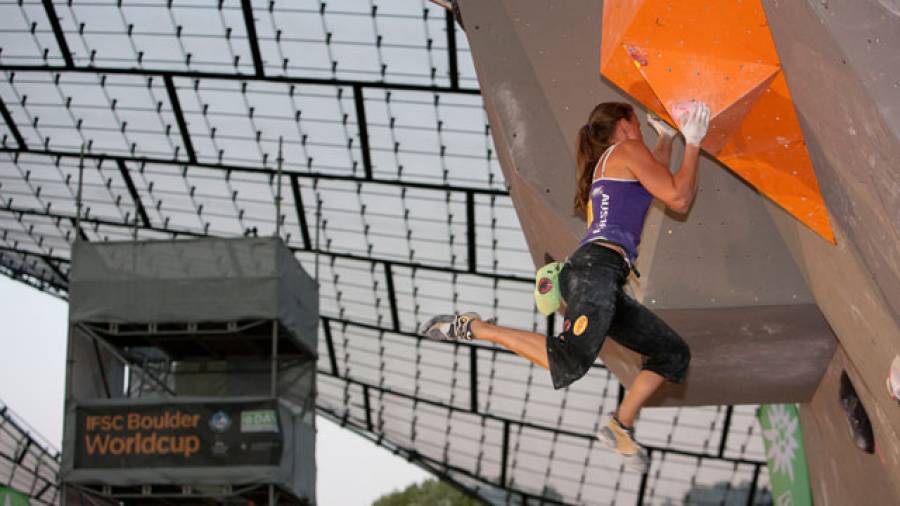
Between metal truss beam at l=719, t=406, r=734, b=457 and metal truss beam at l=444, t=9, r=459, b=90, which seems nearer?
metal truss beam at l=444, t=9, r=459, b=90

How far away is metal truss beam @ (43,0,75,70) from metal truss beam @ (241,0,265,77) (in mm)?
4910

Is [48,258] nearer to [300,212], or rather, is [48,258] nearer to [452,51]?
[300,212]

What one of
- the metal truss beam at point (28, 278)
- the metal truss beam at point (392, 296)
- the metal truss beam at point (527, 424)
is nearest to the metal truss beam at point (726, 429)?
the metal truss beam at point (527, 424)

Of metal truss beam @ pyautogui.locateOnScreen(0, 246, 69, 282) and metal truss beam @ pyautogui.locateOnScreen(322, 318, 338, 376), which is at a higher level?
metal truss beam @ pyautogui.locateOnScreen(0, 246, 69, 282)

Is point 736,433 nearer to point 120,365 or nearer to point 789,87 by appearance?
point 120,365

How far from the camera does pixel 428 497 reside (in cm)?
6419

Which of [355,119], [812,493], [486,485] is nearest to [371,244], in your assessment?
[355,119]

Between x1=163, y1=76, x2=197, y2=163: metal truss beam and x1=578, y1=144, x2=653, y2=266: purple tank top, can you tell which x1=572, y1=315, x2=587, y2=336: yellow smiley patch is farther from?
x1=163, y1=76, x2=197, y2=163: metal truss beam

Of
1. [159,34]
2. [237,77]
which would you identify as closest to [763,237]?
[237,77]

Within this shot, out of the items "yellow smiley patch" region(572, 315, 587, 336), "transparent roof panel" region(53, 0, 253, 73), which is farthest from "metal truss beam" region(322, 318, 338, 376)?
"yellow smiley patch" region(572, 315, 587, 336)

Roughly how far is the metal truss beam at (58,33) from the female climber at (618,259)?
24.7 m

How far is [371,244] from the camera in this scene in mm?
34562

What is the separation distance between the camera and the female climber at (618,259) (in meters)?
6.18

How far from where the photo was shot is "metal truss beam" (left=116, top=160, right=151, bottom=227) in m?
34.0
